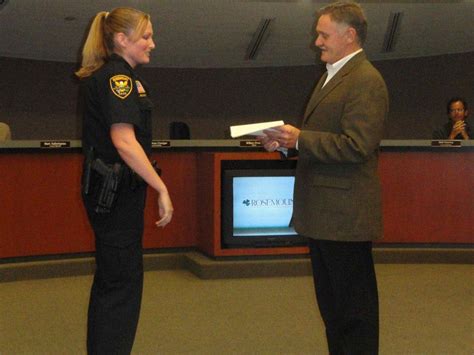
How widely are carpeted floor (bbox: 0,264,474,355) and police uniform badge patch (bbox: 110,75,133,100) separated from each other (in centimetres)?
138

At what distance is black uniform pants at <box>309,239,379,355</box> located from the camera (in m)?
2.25

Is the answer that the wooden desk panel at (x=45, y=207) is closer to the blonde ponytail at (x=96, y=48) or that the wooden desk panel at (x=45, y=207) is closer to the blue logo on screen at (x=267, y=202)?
the blue logo on screen at (x=267, y=202)

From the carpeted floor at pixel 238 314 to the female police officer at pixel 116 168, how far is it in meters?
0.86

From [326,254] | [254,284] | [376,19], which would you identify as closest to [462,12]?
[376,19]

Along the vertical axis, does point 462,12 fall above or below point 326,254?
Answer: above

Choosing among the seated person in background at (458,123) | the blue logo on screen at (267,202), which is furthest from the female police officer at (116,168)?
the seated person in background at (458,123)

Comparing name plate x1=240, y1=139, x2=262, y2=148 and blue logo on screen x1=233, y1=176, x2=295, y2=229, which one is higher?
name plate x1=240, y1=139, x2=262, y2=148

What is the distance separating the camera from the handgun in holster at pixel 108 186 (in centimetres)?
216

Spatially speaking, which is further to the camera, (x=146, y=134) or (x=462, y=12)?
(x=462, y=12)

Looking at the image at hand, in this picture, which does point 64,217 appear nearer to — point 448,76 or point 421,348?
point 421,348

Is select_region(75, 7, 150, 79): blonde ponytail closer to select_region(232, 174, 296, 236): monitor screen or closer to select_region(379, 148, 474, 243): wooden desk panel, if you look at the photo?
select_region(232, 174, 296, 236): monitor screen

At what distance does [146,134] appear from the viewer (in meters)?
2.28

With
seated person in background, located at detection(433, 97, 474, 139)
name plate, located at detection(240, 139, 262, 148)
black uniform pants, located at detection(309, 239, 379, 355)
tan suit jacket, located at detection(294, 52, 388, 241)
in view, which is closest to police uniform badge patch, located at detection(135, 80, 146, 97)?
tan suit jacket, located at detection(294, 52, 388, 241)

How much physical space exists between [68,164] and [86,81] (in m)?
2.67
